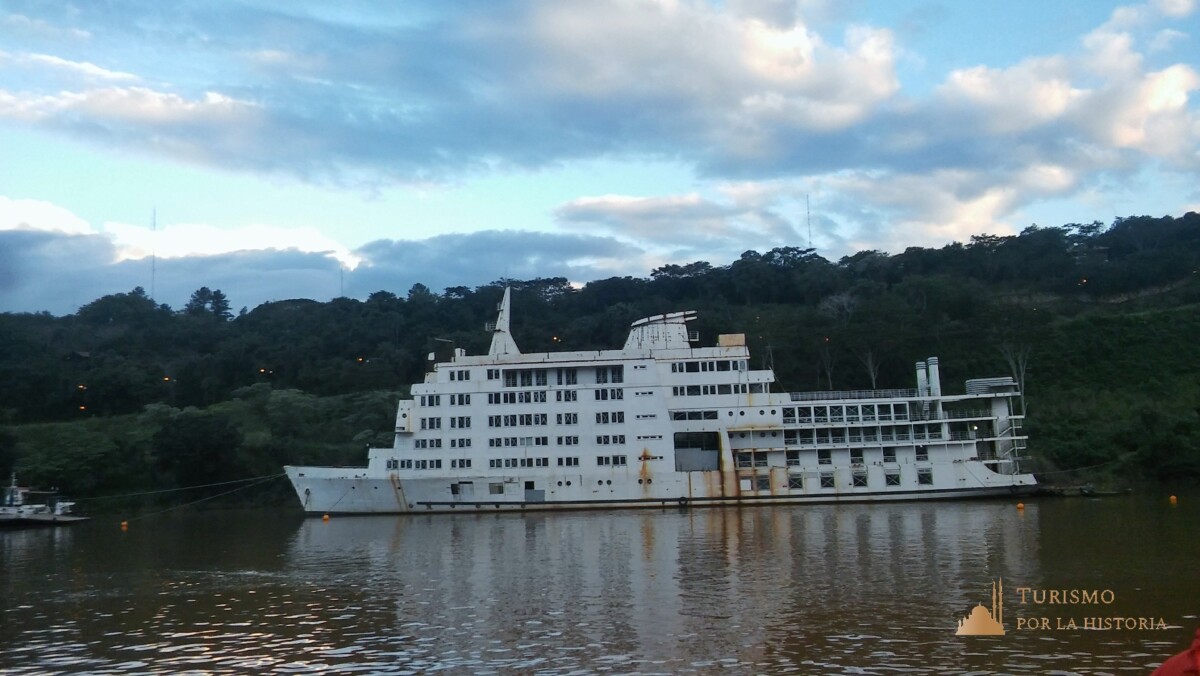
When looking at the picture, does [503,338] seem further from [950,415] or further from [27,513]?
[27,513]

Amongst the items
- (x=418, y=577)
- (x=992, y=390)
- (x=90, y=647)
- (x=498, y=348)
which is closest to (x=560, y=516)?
(x=498, y=348)

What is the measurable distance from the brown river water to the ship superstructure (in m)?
8.43

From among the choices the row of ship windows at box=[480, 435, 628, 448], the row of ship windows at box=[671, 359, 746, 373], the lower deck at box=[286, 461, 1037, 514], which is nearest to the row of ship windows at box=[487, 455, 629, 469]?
the lower deck at box=[286, 461, 1037, 514]

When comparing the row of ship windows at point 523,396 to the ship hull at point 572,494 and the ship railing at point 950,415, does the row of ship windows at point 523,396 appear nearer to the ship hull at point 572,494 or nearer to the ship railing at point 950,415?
the ship hull at point 572,494

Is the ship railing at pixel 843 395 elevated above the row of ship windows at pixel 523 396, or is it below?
below

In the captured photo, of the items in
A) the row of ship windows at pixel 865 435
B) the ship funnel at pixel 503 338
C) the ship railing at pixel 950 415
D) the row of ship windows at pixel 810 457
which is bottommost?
the row of ship windows at pixel 810 457

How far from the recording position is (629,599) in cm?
1991

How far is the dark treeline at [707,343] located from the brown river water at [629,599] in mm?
19537

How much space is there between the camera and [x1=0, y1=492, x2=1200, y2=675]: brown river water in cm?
1490

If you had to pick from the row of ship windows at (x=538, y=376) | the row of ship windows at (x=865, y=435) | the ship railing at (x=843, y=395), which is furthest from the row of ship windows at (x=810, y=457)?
the row of ship windows at (x=538, y=376)

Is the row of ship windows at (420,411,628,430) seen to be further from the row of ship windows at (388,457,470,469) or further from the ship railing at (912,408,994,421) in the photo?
the ship railing at (912,408,994,421)

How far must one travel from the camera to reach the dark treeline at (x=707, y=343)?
2163 inches

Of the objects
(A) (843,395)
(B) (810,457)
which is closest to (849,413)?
(A) (843,395)

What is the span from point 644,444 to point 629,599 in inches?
944
